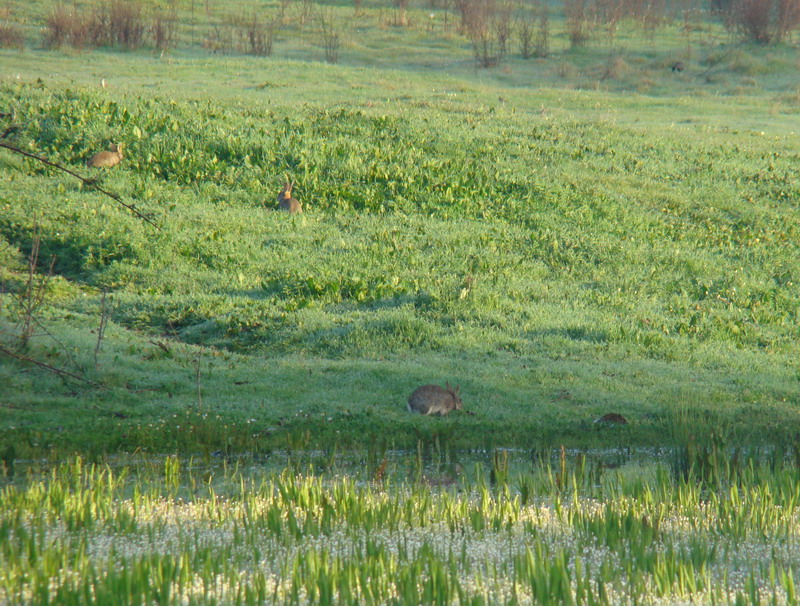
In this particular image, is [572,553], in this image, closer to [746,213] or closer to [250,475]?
[250,475]

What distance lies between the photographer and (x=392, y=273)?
1268 cm

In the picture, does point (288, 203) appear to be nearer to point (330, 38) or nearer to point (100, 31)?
point (100, 31)

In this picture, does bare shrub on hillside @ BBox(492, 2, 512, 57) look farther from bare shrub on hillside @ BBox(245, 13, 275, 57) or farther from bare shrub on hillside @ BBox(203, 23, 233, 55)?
bare shrub on hillside @ BBox(203, 23, 233, 55)

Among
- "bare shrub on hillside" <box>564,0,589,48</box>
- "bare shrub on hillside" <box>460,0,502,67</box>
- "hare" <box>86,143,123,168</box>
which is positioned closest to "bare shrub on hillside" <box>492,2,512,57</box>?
"bare shrub on hillside" <box>460,0,502,67</box>

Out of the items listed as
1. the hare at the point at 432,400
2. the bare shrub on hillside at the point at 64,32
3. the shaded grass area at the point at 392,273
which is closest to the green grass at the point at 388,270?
the shaded grass area at the point at 392,273

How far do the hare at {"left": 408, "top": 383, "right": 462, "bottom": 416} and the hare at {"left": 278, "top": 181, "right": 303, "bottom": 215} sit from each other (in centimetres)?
790

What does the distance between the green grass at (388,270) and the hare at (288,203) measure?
22cm

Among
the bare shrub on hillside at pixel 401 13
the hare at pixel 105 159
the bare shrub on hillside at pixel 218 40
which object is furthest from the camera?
the bare shrub on hillside at pixel 401 13

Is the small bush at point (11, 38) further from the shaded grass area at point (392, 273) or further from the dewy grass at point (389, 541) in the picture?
the dewy grass at point (389, 541)

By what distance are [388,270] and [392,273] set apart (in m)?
0.12

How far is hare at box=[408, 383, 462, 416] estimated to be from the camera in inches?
301

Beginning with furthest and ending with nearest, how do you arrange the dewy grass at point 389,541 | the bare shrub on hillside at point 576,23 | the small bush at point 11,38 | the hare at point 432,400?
1. the bare shrub on hillside at point 576,23
2. the small bush at point 11,38
3. the hare at point 432,400
4. the dewy grass at point 389,541

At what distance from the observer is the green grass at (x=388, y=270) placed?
790cm

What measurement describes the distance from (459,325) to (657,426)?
135 inches
